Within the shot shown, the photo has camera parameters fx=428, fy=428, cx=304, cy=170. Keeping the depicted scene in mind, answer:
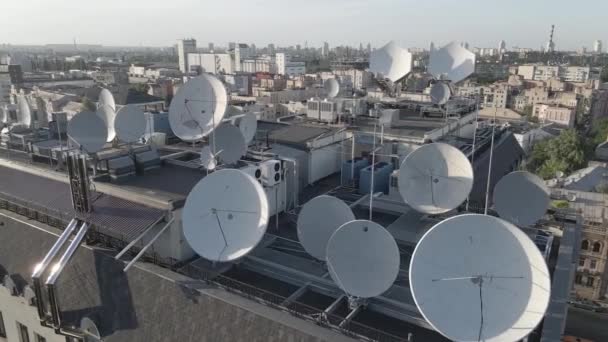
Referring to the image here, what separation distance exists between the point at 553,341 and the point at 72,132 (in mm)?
20686

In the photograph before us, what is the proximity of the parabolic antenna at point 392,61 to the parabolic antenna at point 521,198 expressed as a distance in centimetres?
2240

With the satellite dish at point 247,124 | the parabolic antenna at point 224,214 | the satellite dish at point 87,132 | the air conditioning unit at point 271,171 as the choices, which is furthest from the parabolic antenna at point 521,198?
the satellite dish at point 87,132

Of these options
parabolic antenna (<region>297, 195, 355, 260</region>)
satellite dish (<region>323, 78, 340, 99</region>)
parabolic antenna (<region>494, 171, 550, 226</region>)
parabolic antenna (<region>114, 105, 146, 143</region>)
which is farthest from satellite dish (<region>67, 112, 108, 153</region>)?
satellite dish (<region>323, 78, 340, 99</region>)

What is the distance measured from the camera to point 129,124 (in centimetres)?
2339

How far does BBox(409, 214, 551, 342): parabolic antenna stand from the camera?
966 cm

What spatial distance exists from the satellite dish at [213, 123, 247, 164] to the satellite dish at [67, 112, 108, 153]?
5.75m

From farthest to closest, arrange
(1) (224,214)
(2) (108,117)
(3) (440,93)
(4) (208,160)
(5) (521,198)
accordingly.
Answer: (3) (440,93), (2) (108,117), (4) (208,160), (5) (521,198), (1) (224,214)

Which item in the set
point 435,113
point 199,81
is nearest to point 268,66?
point 435,113

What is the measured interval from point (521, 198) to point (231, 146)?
12800mm

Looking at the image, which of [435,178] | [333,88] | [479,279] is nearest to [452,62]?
[333,88]

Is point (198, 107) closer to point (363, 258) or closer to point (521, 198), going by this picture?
point (363, 258)

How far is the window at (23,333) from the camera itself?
17250 millimetres

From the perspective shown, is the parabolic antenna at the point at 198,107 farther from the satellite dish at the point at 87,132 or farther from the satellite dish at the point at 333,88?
the satellite dish at the point at 333,88

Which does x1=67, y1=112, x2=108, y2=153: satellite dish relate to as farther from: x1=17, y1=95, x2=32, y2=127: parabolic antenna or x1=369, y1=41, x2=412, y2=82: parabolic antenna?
x1=369, y1=41, x2=412, y2=82: parabolic antenna
